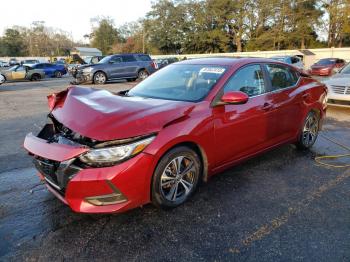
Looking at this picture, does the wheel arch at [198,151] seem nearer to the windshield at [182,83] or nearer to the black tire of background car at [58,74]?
the windshield at [182,83]

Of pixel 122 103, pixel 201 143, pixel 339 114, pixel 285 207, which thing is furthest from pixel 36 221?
pixel 339 114

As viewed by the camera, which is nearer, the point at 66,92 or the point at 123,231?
the point at 123,231

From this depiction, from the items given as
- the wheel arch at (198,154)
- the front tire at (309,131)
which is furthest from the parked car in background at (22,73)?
the wheel arch at (198,154)

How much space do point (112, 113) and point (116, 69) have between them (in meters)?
15.8

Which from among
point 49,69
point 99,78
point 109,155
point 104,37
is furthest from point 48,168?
point 104,37

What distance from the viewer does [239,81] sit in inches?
156

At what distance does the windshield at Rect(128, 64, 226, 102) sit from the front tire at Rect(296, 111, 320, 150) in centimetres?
223

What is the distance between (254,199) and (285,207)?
0.35 meters

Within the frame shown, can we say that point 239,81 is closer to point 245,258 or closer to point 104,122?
point 104,122

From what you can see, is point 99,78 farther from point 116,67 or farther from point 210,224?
point 210,224

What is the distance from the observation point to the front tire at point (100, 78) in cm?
1773

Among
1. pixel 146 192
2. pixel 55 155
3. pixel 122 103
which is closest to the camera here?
pixel 55 155

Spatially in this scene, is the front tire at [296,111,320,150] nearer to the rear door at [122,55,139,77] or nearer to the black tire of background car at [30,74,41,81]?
the rear door at [122,55,139,77]

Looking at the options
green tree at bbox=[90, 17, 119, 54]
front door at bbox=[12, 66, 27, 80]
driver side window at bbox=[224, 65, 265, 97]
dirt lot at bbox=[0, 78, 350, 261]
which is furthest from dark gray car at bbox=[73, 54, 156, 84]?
green tree at bbox=[90, 17, 119, 54]
